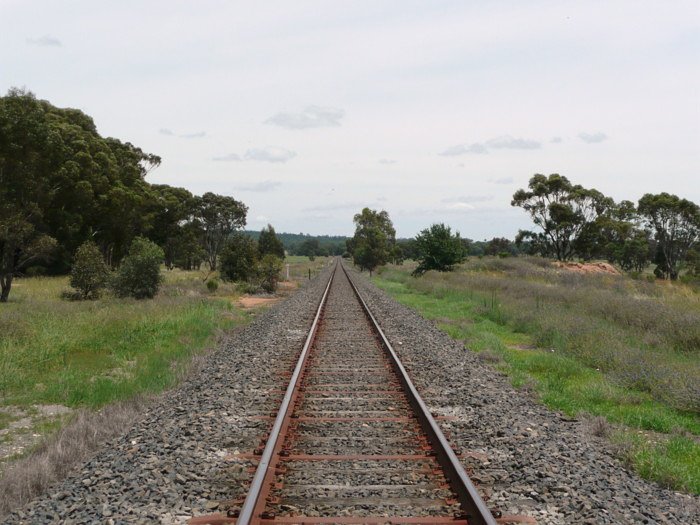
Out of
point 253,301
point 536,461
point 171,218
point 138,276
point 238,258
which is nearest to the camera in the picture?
point 536,461

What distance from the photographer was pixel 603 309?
62.5 feet

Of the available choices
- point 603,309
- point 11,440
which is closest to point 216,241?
point 603,309

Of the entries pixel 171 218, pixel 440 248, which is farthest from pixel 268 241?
pixel 440 248

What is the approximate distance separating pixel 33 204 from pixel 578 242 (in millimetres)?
60722

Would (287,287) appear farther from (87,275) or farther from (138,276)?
(87,275)

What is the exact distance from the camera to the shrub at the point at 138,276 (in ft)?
85.1

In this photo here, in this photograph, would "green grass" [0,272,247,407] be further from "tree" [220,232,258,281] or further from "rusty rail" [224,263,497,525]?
"tree" [220,232,258,281]

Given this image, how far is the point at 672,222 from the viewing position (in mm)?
59219

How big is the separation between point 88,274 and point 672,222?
55442 mm

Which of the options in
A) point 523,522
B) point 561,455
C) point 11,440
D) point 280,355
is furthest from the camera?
point 280,355

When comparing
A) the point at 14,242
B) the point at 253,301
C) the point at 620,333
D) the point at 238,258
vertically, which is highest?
the point at 14,242

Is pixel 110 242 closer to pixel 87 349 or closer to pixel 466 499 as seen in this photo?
pixel 87 349

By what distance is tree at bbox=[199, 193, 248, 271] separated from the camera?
228 feet

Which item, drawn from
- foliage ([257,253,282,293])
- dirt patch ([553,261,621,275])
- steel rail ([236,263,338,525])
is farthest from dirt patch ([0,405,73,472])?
dirt patch ([553,261,621,275])
